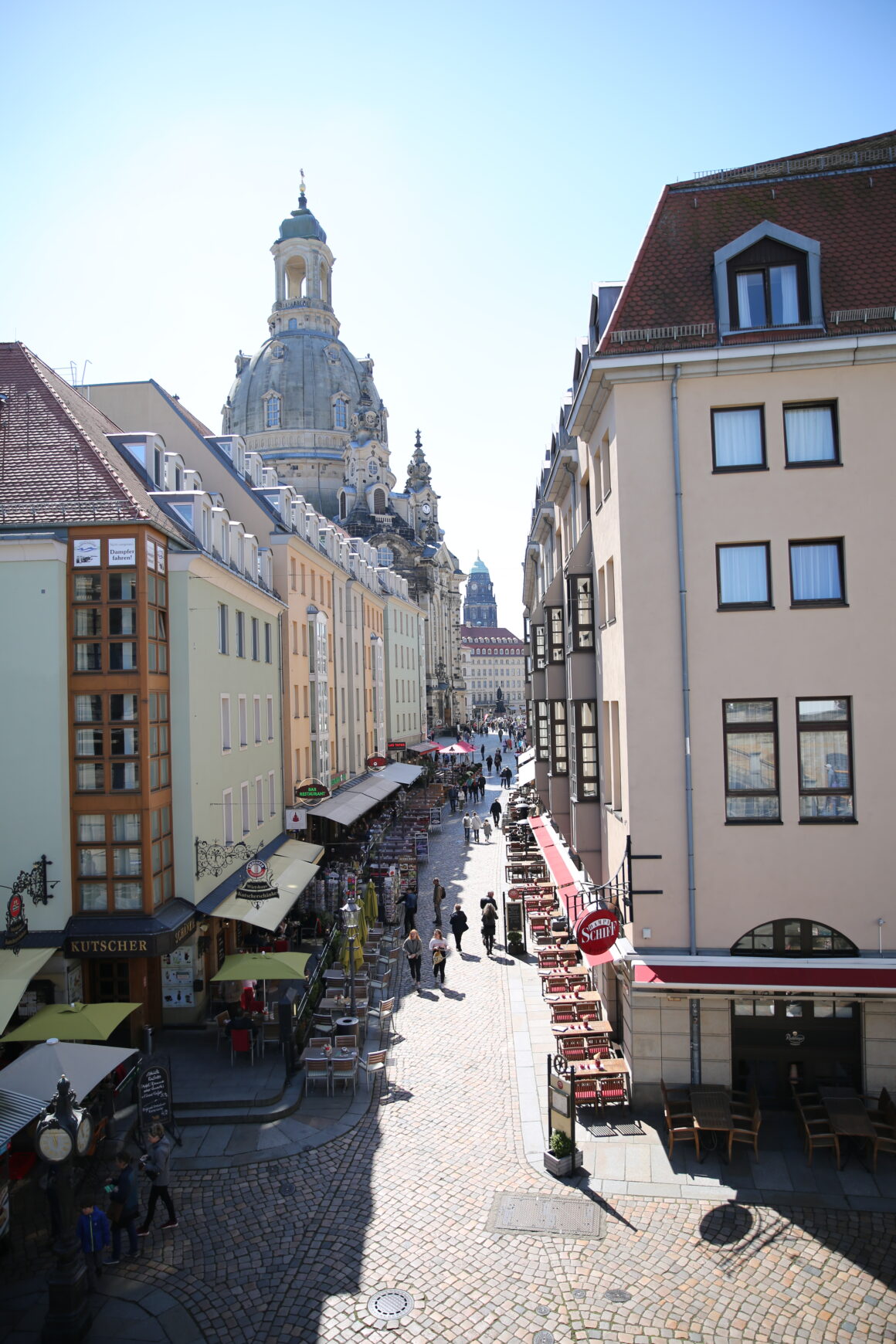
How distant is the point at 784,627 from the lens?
569 inches

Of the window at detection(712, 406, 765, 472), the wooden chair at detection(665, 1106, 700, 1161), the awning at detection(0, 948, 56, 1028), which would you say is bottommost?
the wooden chair at detection(665, 1106, 700, 1161)

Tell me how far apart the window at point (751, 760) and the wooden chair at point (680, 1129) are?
4.33 metres

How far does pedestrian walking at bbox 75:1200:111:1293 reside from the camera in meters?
11.0

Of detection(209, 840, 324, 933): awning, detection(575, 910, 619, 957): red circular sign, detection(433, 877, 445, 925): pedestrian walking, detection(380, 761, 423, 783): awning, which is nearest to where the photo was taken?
detection(575, 910, 619, 957): red circular sign

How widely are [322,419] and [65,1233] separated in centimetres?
8939

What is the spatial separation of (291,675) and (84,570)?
13522mm

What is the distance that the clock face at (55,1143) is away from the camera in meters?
10.4

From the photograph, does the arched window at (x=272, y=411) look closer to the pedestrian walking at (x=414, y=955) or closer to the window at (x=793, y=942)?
the pedestrian walking at (x=414, y=955)

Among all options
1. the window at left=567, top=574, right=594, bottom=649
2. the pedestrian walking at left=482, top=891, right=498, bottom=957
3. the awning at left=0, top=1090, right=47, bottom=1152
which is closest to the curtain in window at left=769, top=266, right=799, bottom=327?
the window at left=567, top=574, right=594, bottom=649

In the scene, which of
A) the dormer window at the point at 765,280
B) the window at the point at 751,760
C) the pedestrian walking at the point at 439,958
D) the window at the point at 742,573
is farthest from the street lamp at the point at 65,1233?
the dormer window at the point at 765,280

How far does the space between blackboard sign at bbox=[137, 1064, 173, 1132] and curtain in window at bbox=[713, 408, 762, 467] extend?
1266 centimetres

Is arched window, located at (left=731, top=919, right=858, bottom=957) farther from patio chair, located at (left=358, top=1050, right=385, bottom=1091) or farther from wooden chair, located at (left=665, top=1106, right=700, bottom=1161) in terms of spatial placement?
patio chair, located at (left=358, top=1050, right=385, bottom=1091)

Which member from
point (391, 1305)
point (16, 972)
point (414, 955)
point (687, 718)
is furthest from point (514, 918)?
point (391, 1305)

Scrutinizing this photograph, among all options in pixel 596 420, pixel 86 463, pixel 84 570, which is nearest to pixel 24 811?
pixel 84 570
